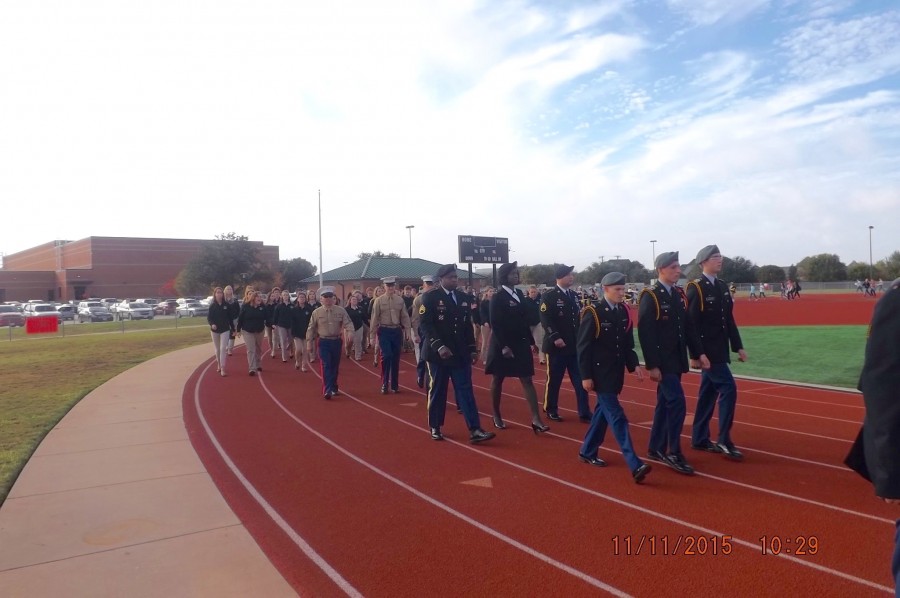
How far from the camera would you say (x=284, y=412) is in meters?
9.71

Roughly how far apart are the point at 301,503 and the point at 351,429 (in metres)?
2.89

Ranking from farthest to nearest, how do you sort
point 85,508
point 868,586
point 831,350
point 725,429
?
point 831,350, point 725,429, point 85,508, point 868,586

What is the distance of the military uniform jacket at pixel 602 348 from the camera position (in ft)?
19.3

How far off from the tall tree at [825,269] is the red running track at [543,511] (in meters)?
87.2

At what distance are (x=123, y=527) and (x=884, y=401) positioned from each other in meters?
5.06

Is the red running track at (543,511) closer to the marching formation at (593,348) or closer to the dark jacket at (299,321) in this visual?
the marching formation at (593,348)

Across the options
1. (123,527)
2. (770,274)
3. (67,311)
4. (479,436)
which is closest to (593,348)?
(479,436)

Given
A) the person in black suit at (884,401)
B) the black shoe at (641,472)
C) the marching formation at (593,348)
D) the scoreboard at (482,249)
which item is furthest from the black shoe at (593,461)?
the scoreboard at (482,249)

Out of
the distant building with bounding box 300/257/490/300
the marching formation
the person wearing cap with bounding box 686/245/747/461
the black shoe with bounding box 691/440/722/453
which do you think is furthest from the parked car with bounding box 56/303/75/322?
the person wearing cap with bounding box 686/245/747/461

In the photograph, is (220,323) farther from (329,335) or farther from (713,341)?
(713,341)

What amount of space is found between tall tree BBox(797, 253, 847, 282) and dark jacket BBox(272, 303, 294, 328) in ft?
279

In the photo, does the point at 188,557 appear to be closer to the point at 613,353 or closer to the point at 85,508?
the point at 85,508

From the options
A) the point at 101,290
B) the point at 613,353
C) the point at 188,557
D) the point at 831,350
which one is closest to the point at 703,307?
the point at 613,353

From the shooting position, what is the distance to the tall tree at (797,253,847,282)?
83.8 metres
